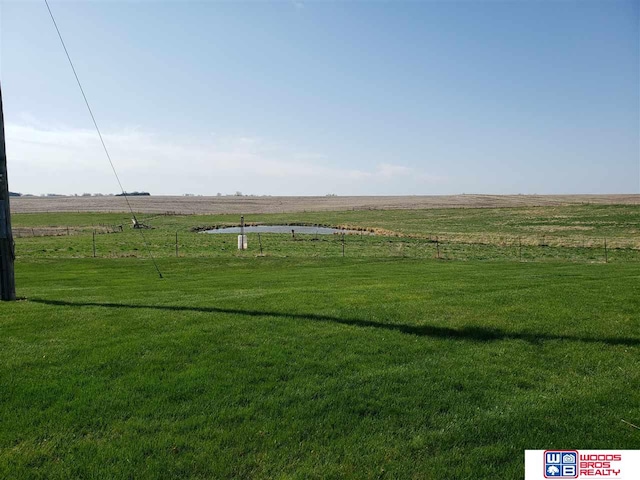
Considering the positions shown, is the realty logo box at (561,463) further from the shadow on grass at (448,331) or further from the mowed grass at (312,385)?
the shadow on grass at (448,331)

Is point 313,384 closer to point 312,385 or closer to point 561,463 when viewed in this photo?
point 312,385

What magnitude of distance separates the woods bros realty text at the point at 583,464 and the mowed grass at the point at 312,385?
12 cm

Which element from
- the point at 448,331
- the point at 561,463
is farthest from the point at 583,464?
the point at 448,331

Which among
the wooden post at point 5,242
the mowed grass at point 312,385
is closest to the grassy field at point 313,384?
the mowed grass at point 312,385

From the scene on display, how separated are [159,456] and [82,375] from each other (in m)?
2.70

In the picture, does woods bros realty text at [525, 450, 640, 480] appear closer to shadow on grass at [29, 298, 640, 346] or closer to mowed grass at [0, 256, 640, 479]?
mowed grass at [0, 256, 640, 479]

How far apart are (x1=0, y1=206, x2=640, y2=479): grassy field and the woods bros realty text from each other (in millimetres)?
118

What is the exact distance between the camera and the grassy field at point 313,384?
5.07 metres

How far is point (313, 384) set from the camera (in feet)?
22.2

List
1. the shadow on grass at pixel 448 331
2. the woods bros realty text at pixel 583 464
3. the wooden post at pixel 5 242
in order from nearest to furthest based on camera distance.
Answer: the woods bros realty text at pixel 583 464 → the shadow on grass at pixel 448 331 → the wooden post at pixel 5 242

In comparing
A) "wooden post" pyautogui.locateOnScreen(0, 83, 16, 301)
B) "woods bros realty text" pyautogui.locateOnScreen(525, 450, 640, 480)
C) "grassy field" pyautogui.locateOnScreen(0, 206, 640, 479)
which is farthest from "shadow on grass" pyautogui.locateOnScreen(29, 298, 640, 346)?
"wooden post" pyautogui.locateOnScreen(0, 83, 16, 301)

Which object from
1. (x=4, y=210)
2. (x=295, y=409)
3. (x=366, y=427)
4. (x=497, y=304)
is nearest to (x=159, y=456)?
(x=295, y=409)

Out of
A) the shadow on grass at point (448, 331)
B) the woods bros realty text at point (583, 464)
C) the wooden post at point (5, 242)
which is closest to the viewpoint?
the woods bros realty text at point (583, 464)

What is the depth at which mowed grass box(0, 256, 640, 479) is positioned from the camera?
5070mm
